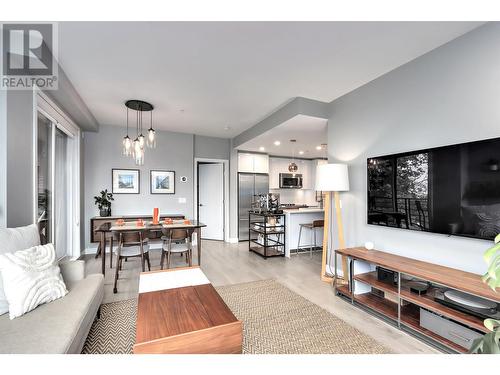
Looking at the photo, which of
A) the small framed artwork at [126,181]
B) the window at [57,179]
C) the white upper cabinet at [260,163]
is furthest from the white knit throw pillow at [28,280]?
the white upper cabinet at [260,163]

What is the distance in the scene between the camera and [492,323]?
1.01m

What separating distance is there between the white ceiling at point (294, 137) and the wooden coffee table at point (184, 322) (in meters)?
2.83

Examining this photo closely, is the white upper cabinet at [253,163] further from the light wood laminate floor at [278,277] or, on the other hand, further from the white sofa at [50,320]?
the white sofa at [50,320]

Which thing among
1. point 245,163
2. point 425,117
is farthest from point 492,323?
point 245,163

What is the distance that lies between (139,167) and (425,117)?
16.6 ft

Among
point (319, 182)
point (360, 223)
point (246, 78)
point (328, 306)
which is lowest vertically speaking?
point (328, 306)

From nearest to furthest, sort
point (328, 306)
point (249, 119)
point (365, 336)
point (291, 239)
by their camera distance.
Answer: point (365, 336), point (328, 306), point (249, 119), point (291, 239)

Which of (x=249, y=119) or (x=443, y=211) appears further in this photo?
(x=249, y=119)

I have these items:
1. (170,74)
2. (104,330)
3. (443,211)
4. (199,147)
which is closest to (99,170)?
(199,147)

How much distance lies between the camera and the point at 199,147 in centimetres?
584

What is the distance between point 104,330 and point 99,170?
376cm

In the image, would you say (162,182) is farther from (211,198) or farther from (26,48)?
(26,48)

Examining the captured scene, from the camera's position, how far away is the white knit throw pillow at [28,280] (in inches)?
58.5
